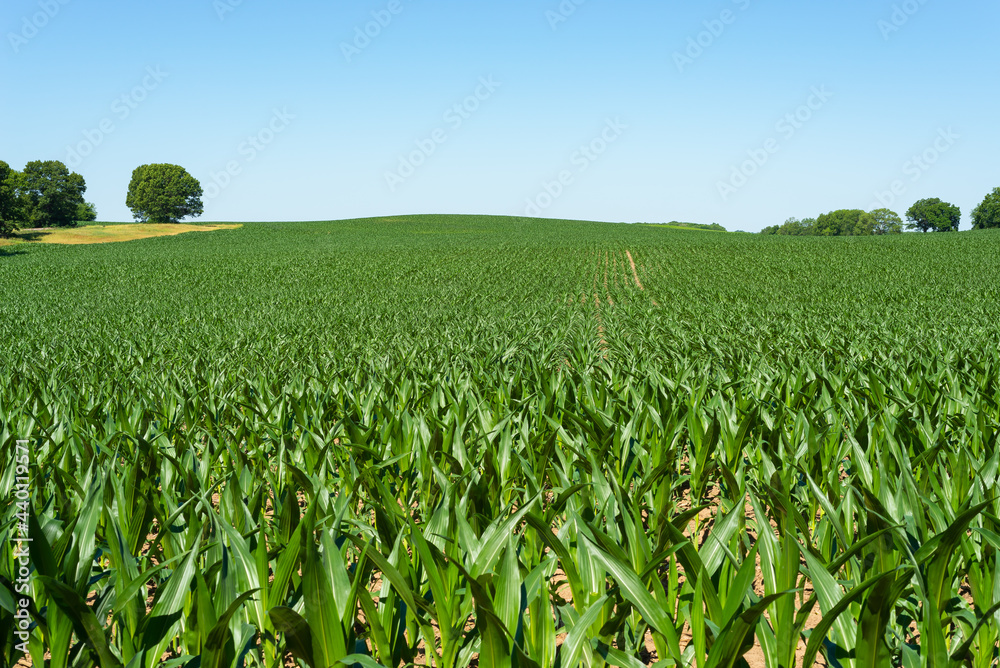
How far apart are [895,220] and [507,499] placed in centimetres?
17944

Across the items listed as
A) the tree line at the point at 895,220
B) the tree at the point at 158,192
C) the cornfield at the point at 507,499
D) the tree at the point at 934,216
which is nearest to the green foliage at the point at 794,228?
the tree line at the point at 895,220

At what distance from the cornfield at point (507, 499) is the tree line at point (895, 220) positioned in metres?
90.9

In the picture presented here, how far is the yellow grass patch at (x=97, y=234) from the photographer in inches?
2344

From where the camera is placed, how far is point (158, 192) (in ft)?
314

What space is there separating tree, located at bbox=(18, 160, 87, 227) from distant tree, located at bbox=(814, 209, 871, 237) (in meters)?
155

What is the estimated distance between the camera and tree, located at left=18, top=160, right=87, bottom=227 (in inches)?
3056

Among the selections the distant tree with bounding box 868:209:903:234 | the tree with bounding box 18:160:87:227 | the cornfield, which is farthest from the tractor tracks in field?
the distant tree with bounding box 868:209:903:234

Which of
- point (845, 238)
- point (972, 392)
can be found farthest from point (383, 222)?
point (972, 392)

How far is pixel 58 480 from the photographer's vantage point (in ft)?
10.1

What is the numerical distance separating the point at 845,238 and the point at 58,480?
5554 centimetres

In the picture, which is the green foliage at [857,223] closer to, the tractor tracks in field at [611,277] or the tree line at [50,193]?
the tractor tracks in field at [611,277]

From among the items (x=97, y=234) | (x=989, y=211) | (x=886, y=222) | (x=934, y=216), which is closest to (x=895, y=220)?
(x=886, y=222)

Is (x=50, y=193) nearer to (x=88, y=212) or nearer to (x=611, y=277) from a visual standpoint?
(x=88, y=212)

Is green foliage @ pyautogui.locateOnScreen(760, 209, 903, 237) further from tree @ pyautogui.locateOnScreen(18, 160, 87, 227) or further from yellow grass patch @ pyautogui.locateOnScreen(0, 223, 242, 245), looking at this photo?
tree @ pyautogui.locateOnScreen(18, 160, 87, 227)
